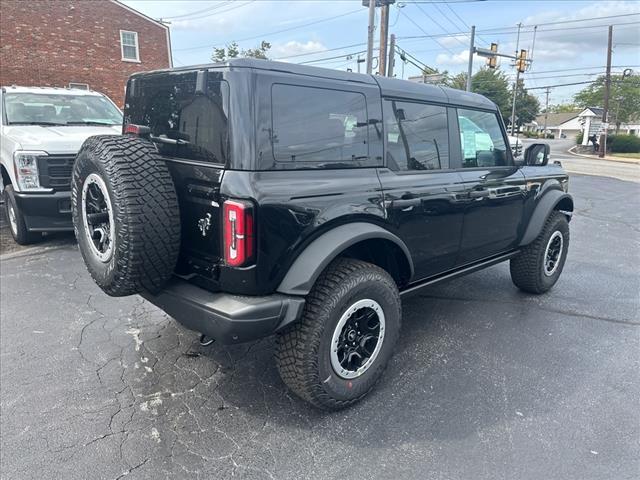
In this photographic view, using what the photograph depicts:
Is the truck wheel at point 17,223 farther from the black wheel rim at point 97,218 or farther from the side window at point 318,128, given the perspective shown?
the side window at point 318,128

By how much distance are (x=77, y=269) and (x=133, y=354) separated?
7.56 ft

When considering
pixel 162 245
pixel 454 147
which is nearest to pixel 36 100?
pixel 162 245

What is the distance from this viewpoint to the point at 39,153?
529 centimetres

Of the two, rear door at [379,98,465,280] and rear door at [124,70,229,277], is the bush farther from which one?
rear door at [124,70,229,277]

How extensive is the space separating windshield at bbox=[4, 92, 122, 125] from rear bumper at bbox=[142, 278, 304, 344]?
17.1 feet

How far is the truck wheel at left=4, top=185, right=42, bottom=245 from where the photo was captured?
572 cm

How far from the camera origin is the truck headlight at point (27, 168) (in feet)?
17.3

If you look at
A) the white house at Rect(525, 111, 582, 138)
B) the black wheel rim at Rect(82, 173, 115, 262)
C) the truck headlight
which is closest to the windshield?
the truck headlight

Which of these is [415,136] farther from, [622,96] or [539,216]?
[622,96]

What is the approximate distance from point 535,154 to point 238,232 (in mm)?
3292

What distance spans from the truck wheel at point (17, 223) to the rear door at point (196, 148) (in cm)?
391

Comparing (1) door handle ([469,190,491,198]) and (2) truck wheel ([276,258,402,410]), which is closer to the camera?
(2) truck wheel ([276,258,402,410])

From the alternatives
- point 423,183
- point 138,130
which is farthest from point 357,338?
point 138,130

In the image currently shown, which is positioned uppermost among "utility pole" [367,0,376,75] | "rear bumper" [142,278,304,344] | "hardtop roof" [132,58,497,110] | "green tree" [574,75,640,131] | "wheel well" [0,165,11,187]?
"green tree" [574,75,640,131]
